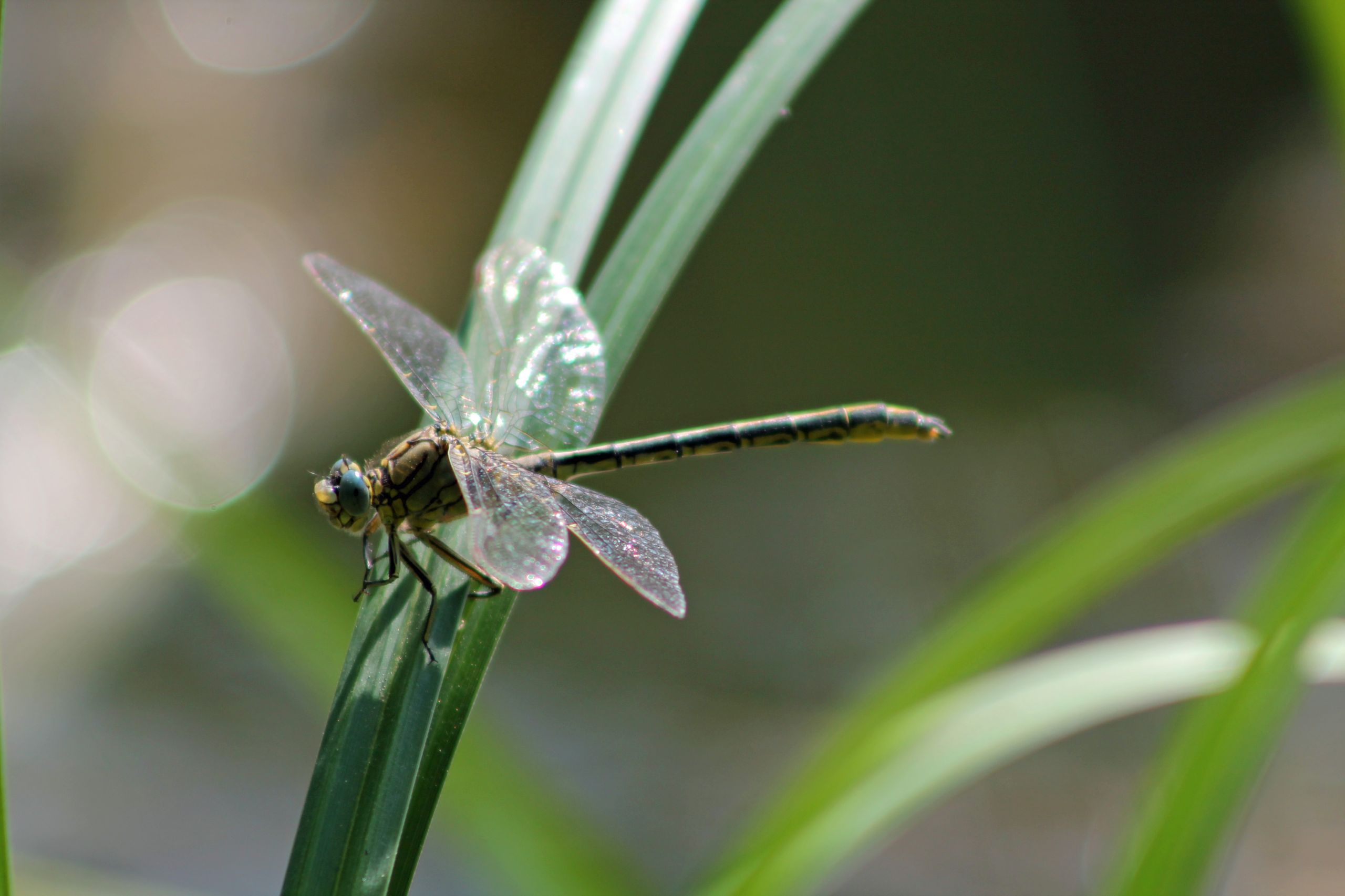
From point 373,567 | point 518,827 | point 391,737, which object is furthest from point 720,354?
point 391,737

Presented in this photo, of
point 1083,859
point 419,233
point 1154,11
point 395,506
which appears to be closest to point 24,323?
point 395,506

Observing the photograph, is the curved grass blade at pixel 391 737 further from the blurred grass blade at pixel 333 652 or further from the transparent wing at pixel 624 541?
the blurred grass blade at pixel 333 652

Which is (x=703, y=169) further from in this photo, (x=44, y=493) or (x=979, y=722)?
(x=44, y=493)

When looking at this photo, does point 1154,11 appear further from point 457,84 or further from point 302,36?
point 302,36

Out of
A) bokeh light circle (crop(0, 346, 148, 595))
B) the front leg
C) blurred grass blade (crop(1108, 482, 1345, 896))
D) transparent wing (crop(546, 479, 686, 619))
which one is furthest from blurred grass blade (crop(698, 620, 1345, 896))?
bokeh light circle (crop(0, 346, 148, 595))

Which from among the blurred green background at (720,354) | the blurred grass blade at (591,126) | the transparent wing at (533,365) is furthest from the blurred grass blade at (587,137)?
the blurred green background at (720,354)

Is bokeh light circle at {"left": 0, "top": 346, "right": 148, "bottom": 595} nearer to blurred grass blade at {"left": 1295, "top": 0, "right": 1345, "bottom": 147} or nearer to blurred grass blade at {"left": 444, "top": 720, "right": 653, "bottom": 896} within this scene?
blurred grass blade at {"left": 444, "top": 720, "right": 653, "bottom": 896}
